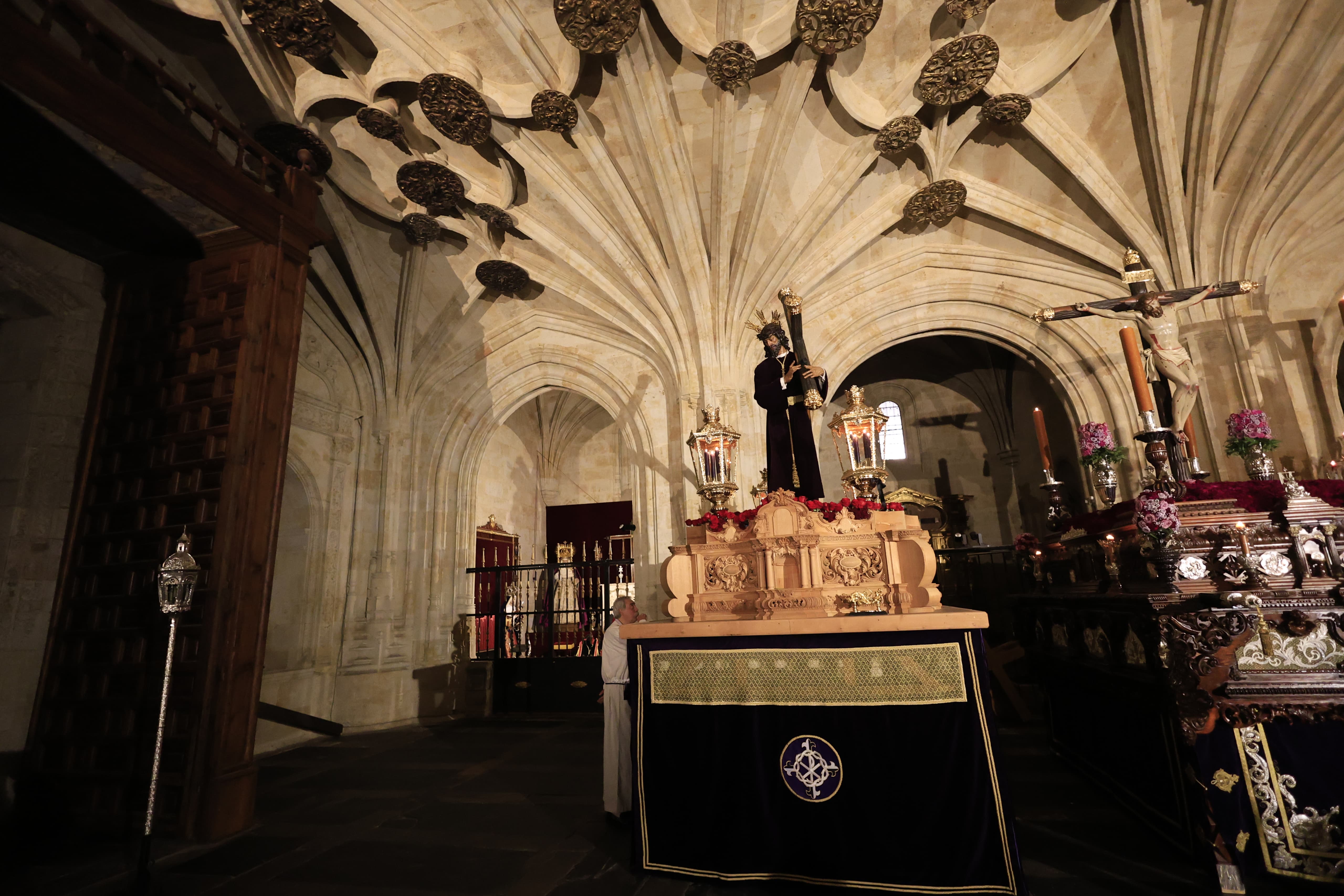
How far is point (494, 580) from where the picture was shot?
1326cm

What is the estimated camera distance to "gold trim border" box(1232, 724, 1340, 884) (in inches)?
116

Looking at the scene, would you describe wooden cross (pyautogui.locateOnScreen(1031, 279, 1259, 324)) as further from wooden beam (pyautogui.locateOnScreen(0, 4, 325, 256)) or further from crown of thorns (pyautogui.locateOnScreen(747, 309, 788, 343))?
wooden beam (pyautogui.locateOnScreen(0, 4, 325, 256))

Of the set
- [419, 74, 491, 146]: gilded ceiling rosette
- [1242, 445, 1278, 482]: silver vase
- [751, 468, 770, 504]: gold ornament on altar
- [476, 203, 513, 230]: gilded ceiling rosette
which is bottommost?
[1242, 445, 1278, 482]: silver vase

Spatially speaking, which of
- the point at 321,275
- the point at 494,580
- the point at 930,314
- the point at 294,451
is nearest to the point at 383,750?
the point at 294,451

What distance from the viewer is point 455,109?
7609mm

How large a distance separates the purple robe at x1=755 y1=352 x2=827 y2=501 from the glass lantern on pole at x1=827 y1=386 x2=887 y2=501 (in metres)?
0.24

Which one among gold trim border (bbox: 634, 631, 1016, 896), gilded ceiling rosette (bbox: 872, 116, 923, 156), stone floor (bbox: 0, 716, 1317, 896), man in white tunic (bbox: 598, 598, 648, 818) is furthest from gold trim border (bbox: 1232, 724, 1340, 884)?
gilded ceiling rosette (bbox: 872, 116, 923, 156)

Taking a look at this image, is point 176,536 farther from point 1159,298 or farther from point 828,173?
point 828,173

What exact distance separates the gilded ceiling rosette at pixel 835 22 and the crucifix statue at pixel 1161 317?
4059 mm

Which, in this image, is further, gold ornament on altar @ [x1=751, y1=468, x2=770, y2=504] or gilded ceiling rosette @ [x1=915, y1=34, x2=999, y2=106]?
gilded ceiling rosette @ [x1=915, y1=34, x2=999, y2=106]

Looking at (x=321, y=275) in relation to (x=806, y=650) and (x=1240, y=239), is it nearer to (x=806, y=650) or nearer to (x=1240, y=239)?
(x=806, y=650)

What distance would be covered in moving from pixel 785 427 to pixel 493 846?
3589mm

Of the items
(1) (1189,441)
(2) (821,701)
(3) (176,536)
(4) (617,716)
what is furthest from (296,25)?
(1) (1189,441)

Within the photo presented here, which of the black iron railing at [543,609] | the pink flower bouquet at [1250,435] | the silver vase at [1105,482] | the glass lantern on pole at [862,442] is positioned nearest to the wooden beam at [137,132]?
the glass lantern on pole at [862,442]
